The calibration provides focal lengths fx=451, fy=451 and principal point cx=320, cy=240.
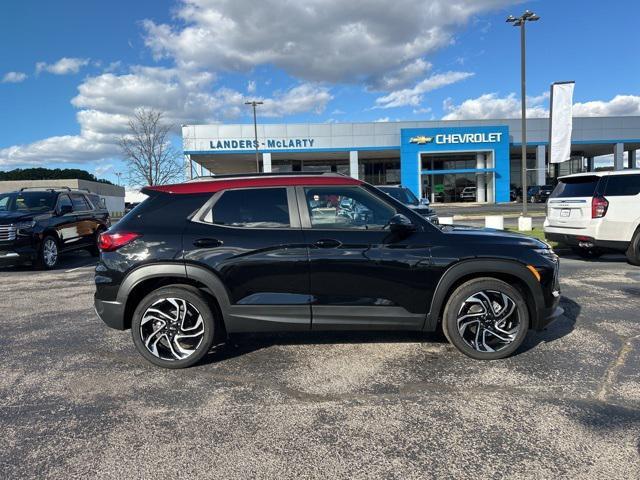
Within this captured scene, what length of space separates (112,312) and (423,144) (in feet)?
135

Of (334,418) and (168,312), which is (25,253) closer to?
(168,312)

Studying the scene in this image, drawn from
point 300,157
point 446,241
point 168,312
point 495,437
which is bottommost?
point 495,437

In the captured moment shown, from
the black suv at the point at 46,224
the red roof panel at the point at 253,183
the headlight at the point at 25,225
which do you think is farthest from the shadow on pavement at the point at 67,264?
the red roof panel at the point at 253,183

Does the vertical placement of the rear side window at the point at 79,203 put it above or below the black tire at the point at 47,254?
above

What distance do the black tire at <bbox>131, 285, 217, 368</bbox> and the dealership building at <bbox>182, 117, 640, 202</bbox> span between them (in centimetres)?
3690

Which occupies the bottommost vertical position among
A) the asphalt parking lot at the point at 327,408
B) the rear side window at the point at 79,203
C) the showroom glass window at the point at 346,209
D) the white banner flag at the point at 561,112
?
the asphalt parking lot at the point at 327,408

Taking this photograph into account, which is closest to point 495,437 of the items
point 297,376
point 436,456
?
point 436,456

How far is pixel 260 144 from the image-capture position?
41.6 metres

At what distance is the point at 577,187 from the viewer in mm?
9328

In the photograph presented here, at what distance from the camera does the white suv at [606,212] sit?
8.76m

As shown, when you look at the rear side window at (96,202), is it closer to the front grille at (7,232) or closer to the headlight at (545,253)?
the front grille at (7,232)

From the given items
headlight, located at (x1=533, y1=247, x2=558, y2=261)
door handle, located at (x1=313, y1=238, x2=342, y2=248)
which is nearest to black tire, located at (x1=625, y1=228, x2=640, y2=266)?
headlight, located at (x1=533, y1=247, x2=558, y2=261)

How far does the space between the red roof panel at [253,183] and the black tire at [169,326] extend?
0.92 meters

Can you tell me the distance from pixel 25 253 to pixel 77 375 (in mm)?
7033
